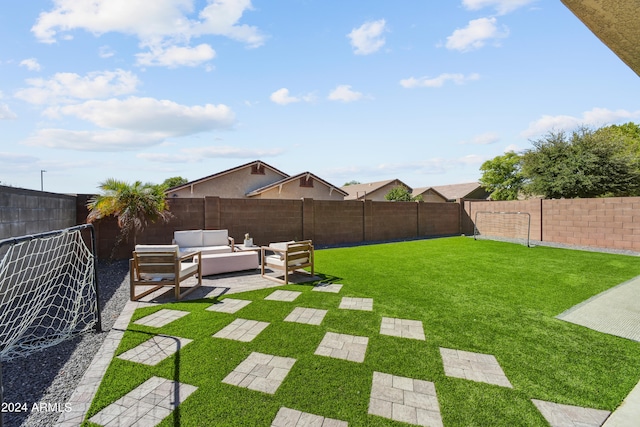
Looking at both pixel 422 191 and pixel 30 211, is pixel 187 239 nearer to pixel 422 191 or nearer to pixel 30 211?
pixel 30 211

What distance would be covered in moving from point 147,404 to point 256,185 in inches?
688

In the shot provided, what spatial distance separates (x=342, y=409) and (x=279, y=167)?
60.4ft

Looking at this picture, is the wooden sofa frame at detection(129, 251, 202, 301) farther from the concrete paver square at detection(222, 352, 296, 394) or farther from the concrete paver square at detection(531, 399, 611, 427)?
the concrete paver square at detection(531, 399, 611, 427)

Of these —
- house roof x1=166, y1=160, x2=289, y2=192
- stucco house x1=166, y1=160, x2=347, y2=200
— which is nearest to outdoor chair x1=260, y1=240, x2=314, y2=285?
stucco house x1=166, y1=160, x2=347, y2=200

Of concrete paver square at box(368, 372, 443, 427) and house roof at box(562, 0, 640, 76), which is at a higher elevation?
house roof at box(562, 0, 640, 76)

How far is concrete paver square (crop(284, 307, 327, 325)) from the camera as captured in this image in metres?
3.92

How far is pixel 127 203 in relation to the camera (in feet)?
25.1

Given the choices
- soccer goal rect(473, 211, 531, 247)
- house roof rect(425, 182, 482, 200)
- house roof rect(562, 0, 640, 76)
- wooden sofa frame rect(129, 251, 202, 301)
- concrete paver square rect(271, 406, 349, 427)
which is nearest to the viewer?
house roof rect(562, 0, 640, 76)

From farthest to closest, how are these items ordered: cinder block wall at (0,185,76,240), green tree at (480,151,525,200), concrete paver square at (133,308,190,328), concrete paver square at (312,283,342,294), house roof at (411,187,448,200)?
green tree at (480,151,525,200) → house roof at (411,187,448,200) → concrete paver square at (312,283,342,294) → cinder block wall at (0,185,76,240) → concrete paver square at (133,308,190,328)

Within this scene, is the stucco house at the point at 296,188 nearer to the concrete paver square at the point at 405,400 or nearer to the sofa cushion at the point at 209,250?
the sofa cushion at the point at 209,250

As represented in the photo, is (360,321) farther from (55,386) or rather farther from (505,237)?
(505,237)

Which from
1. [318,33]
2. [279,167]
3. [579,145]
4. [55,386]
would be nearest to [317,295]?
[55,386]

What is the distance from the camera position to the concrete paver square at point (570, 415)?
83.1 inches

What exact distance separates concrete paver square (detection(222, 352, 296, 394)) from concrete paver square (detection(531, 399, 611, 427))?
2.04 metres
